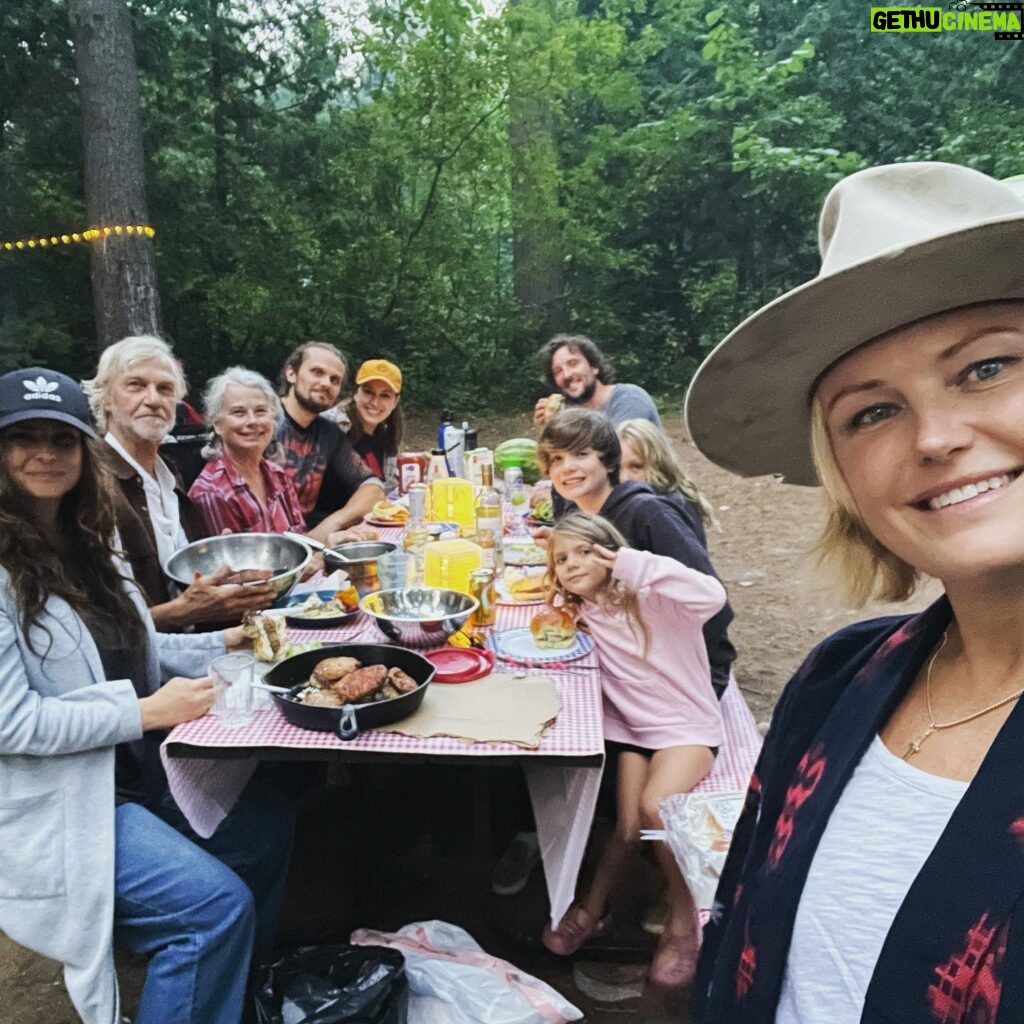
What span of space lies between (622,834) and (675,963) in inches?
14.8

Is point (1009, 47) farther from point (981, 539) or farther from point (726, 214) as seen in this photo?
point (981, 539)

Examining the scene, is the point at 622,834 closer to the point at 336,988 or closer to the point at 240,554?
the point at 336,988

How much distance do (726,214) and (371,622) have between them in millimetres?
13205

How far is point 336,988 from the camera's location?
6.19 ft

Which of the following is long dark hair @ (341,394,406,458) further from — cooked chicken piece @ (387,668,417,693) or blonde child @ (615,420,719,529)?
cooked chicken piece @ (387,668,417,693)

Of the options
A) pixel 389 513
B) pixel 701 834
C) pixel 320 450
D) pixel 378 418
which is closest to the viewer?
pixel 701 834

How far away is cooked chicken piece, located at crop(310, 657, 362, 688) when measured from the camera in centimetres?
201

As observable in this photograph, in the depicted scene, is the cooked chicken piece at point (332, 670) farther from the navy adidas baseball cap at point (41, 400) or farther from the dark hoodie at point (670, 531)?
the dark hoodie at point (670, 531)

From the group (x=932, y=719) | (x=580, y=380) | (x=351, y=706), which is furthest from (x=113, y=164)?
(x=932, y=719)

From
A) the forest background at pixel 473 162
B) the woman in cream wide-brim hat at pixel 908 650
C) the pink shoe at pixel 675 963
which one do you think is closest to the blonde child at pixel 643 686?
the pink shoe at pixel 675 963

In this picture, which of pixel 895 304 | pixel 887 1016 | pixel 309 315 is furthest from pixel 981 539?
pixel 309 315

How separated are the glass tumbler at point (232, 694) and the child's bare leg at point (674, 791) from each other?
118 centimetres

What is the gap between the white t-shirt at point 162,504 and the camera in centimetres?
298

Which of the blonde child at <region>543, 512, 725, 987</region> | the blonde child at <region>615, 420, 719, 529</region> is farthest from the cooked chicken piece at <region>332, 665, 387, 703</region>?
the blonde child at <region>615, 420, 719, 529</region>
